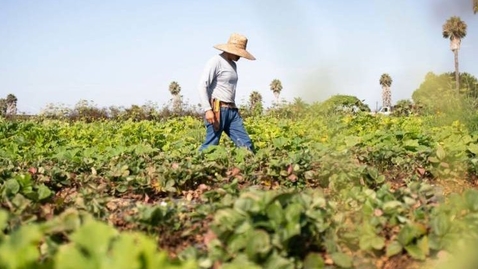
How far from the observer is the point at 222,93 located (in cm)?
606

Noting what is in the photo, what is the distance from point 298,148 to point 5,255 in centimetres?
493

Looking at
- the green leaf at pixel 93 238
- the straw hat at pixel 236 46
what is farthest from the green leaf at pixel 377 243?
the straw hat at pixel 236 46

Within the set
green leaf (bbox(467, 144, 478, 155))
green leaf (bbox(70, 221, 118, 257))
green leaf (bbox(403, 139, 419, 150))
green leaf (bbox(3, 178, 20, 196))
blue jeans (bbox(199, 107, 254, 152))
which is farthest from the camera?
blue jeans (bbox(199, 107, 254, 152))

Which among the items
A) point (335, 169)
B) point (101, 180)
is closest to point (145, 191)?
point (101, 180)

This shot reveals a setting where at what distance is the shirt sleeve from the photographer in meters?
5.92

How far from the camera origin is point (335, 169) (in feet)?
12.7

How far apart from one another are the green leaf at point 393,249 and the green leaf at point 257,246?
531mm

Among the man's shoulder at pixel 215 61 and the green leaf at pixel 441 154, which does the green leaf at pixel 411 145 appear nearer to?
the green leaf at pixel 441 154

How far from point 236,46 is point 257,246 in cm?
459

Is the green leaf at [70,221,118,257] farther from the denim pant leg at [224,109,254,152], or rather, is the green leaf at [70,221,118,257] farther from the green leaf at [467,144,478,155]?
the denim pant leg at [224,109,254,152]

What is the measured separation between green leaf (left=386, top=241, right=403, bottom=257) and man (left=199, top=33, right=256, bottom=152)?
3.92 m

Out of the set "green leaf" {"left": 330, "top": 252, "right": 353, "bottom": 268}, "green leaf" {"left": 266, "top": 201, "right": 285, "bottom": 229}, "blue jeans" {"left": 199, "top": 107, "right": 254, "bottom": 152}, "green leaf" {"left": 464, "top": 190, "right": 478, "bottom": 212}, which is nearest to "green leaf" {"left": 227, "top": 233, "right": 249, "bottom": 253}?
"green leaf" {"left": 266, "top": 201, "right": 285, "bottom": 229}

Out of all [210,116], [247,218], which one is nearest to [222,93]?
[210,116]

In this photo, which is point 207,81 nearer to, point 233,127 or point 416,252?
point 233,127
